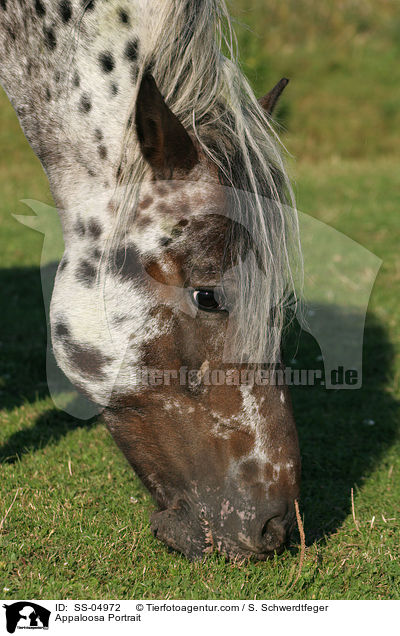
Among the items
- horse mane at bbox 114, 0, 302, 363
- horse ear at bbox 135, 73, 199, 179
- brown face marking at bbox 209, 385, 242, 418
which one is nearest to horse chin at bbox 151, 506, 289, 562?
brown face marking at bbox 209, 385, 242, 418

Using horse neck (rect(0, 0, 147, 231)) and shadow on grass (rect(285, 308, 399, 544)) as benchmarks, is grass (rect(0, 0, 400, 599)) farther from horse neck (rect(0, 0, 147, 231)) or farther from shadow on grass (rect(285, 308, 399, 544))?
horse neck (rect(0, 0, 147, 231))

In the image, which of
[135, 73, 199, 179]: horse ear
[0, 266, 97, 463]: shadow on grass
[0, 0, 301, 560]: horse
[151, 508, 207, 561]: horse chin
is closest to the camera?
[135, 73, 199, 179]: horse ear

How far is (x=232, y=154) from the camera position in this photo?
268 centimetres

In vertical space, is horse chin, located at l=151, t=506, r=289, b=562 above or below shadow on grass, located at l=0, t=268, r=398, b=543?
above

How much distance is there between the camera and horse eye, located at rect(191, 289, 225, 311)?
8.74 ft

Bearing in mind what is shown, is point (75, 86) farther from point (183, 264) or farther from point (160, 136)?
point (183, 264)

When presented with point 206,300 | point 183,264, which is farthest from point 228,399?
point 183,264

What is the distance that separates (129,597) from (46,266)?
2.29 m

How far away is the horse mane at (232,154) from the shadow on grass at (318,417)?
4.15ft

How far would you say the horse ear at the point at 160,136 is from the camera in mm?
2473

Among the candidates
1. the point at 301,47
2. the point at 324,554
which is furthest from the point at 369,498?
the point at 301,47

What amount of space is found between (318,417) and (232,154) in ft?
8.24
